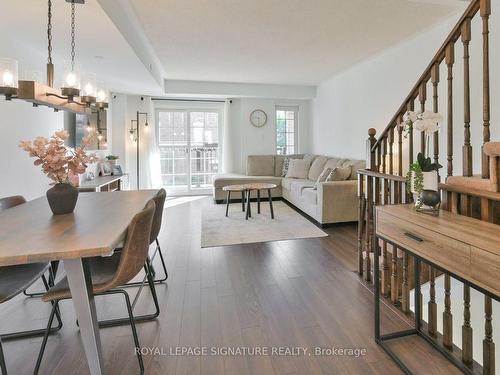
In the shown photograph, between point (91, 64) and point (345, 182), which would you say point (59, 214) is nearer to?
point (91, 64)

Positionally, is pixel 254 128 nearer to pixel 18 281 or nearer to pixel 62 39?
pixel 62 39

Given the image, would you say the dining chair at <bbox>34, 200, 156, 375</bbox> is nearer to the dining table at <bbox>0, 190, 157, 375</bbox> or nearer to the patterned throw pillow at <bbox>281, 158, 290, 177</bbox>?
the dining table at <bbox>0, 190, 157, 375</bbox>

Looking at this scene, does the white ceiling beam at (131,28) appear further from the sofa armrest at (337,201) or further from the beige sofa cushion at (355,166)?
the beige sofa cushion at (355,166)

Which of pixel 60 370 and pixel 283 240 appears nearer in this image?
pixel 60 370

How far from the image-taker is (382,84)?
467cm

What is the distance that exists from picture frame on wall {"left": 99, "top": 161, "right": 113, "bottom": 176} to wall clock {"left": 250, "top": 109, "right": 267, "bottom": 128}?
341 centimetres

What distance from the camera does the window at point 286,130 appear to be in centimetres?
765

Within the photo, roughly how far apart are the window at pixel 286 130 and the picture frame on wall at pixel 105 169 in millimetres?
3933

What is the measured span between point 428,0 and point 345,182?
7.91ft

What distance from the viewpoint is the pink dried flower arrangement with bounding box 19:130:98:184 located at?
5.78 feet

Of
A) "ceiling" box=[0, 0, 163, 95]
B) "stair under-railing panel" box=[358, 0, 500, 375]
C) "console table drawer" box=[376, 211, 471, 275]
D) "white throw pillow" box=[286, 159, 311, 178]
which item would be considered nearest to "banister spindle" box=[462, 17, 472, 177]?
"stair under-railing panel" box=[358, 0, 500, 375]

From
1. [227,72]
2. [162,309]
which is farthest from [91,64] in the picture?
[162,309]

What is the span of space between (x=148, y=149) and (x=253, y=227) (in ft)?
Answer: 11.9

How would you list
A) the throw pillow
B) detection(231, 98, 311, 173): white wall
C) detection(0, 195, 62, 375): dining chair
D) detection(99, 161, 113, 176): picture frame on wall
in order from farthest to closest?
detection(231, 98, 311, 173): white wall < detection(99, 161, 113, 176): picture frame on wall < the throw pillow < detection(0, 195, 62, 375): dining chair
